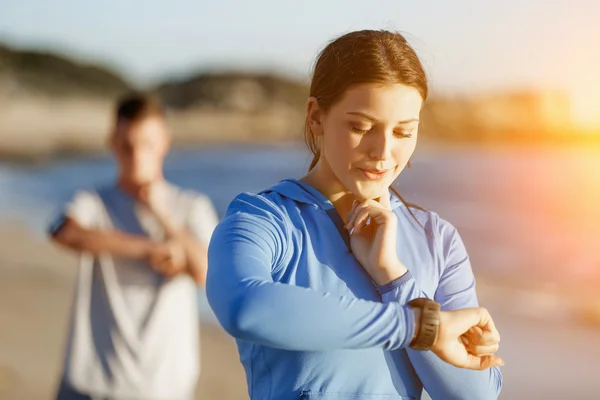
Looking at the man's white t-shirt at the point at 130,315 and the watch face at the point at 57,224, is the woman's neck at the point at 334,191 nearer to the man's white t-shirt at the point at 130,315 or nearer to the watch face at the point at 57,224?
the man's white t-shirt at the point at 130,315

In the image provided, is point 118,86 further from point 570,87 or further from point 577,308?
point 577,308

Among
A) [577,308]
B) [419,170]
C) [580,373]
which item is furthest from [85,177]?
[580,373]

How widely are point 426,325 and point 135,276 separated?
2.09 metres

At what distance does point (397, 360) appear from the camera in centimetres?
146

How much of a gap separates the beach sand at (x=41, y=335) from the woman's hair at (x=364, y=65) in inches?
141

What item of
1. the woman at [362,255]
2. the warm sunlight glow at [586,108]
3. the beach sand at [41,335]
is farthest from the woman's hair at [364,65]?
the warm sunlight glow at [586,108]

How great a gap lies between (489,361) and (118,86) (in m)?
19.4

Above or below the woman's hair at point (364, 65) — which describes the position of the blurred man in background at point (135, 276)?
below

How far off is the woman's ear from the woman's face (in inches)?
1.2

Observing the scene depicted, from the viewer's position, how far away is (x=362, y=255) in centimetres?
146

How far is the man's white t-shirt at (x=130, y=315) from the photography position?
3096 mm

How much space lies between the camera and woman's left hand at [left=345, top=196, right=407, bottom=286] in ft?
4.69

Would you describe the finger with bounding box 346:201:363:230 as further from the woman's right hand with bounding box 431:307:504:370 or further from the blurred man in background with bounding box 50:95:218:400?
the blurred man in background with bounding box 50:95:218:400

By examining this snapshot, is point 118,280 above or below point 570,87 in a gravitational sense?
above
